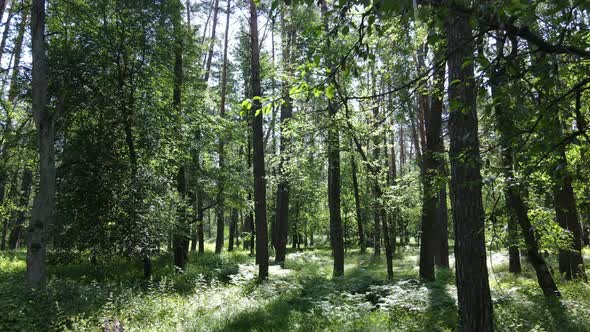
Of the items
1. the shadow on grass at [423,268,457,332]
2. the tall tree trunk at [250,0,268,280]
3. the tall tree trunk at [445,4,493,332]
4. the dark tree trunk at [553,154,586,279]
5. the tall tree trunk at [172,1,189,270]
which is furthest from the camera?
the tall tree trunk at [172,1,189,270]

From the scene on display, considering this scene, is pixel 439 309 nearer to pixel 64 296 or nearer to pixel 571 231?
pixel 571 231

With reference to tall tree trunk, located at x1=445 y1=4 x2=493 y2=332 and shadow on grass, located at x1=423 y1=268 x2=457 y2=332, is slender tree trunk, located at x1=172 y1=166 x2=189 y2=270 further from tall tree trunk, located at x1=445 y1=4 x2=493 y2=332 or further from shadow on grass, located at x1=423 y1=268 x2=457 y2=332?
tall tree trunk, located at x1=445 y1=4 x2=493 y2=332

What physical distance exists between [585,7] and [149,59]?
13.5m

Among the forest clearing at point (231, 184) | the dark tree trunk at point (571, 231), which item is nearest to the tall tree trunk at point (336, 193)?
the forest clearing at point (231, 184)

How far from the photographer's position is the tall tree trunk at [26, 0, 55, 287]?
9305mm

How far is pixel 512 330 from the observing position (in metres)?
6.38

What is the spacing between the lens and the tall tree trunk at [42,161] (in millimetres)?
9305

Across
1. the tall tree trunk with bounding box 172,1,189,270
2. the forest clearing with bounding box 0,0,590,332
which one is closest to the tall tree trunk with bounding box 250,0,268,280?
the forest clearing with bounding box 0,0,590,332

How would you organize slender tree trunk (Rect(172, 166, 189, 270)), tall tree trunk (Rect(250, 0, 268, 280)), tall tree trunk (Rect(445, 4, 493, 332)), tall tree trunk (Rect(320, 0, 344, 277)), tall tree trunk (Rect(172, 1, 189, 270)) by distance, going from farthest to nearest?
1. tall tree trunk (Rect(172, 1, 189, 270))
2. slender tree trunk (Rect(172, 166, 189, 270))
3. tall tree trunk (Rect(320, 0, 344, 277))
4. tall tree trunk (Rect(250, 0, 268, 280))
5. tall tree trunk (Rect(445, 4, 493, 332))

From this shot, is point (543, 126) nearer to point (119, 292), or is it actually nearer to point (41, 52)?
point (119, 292)

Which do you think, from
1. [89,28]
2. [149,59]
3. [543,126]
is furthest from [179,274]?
[543,126]

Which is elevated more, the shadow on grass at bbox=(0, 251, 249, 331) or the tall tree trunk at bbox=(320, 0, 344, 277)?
the tall tree trunk at bbox=(320, 0, 344, 277)

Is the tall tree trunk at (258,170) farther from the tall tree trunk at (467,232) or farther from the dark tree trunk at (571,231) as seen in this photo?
the dark tree trunk at (571,231)

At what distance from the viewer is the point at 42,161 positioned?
9703 millimetres
